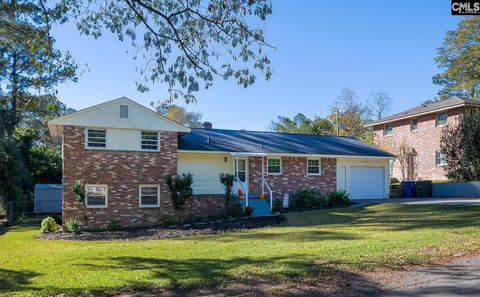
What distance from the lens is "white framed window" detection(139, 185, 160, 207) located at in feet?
68.9

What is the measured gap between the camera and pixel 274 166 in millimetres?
25109

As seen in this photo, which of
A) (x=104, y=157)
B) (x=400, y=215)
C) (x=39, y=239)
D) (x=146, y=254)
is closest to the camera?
(x=146, y=254)

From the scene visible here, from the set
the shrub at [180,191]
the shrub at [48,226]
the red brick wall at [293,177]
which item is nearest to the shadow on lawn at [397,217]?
the red brick wall at [293,177]

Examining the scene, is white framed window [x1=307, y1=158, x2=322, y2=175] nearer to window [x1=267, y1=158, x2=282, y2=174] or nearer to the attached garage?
the attached garage

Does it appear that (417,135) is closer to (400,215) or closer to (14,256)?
(400,215)

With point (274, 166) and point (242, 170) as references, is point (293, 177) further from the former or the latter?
point (242, 170)

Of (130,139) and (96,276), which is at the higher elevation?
(130,139)

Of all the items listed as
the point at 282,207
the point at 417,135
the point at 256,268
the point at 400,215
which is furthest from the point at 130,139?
the point at 417,135

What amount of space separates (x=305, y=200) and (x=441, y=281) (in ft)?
54.3

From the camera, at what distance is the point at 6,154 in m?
25.8

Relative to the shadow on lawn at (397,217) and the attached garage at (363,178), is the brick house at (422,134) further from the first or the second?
the shadow on lawn at (397,217)

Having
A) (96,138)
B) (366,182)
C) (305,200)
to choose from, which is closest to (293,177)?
(305,200)

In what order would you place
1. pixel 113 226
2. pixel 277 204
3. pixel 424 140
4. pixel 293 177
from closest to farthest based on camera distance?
pixel 113 226 < pixel 277 204 < pixel 293 177 < pixel 424 140

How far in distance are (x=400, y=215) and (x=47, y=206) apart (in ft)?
68.5
